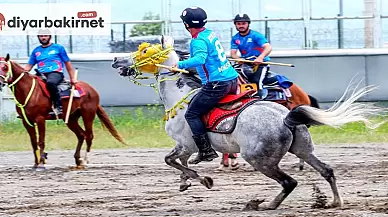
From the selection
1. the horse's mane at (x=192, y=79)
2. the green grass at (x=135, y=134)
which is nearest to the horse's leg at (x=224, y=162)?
the horse's mane at (x=192, y=79)

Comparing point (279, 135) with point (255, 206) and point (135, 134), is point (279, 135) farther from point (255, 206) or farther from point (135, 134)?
point (135, 134)

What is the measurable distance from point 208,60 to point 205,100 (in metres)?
0.46

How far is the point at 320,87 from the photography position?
87.8ft

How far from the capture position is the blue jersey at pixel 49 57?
17.2 m

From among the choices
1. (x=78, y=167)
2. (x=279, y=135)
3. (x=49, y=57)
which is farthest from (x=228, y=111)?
(x=49, y=57)

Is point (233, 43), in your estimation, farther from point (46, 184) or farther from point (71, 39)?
point (71, 39)

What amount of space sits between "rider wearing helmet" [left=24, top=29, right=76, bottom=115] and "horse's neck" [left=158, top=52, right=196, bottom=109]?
220 inches

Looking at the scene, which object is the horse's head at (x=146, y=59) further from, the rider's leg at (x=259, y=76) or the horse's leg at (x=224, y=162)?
the horse's leg at (x=224, y=162)

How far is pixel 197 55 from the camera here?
10.9 metres

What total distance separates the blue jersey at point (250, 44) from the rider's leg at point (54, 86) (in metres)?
3.58

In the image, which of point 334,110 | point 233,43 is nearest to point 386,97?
point 233,43

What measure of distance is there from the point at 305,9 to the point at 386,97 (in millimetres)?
3344

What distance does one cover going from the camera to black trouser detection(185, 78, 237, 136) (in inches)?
437

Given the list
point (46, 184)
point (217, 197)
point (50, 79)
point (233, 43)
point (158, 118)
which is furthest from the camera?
point (158, 118)
